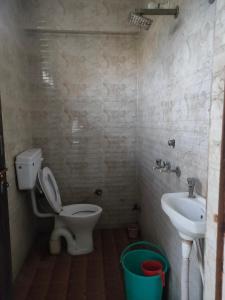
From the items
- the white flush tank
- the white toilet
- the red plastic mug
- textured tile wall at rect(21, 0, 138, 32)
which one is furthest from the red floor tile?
textured tile wall at rect(21, 0, 138, 32)

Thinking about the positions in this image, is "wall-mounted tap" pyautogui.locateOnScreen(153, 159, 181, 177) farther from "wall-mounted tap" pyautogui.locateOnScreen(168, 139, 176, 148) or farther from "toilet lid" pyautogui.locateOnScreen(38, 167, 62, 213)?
"toilet lid" pyautogui.locateOnScreen(38, 167, 62, 213)

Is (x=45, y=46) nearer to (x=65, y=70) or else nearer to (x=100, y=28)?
(x=65, y=70)

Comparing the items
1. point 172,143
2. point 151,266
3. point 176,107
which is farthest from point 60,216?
point 176,107

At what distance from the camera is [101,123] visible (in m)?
2.64

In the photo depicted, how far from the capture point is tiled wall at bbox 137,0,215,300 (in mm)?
1159

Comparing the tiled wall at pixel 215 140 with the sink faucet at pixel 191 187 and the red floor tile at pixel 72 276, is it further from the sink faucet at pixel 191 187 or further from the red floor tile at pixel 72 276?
the red floor tile at pixel 72 276

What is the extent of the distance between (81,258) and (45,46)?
2.29 meters

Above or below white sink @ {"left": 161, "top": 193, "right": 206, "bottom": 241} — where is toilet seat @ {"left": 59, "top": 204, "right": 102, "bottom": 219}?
below

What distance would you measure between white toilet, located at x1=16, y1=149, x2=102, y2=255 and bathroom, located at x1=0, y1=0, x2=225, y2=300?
0.31 ft

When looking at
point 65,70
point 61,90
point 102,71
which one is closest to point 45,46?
point 65,70

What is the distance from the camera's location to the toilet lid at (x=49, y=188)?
2123mm

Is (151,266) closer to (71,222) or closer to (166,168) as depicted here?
(166,168)

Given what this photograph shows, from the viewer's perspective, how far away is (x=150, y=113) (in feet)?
6.97

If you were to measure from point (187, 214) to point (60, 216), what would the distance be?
142 cm
